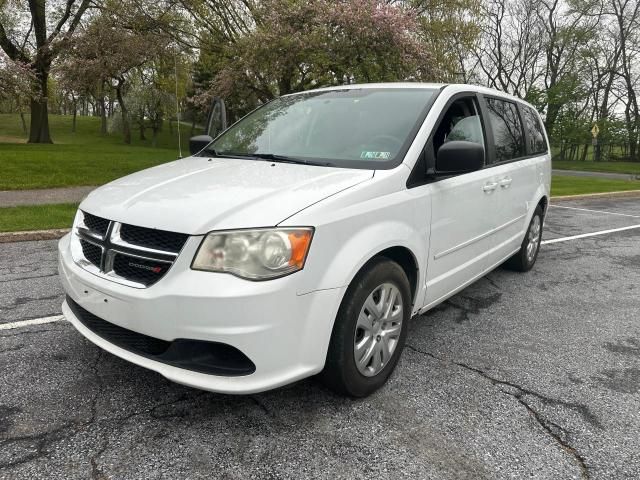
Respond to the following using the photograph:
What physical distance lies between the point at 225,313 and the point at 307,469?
76 centimetres

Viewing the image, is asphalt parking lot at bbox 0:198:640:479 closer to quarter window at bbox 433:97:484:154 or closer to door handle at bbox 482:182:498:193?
door handle at bbox 482:182:498:193

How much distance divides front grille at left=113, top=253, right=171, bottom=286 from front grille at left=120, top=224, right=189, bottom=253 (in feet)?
0.25

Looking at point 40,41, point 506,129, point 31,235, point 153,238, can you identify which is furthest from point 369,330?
point 40,41

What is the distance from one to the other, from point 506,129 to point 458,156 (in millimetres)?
1815

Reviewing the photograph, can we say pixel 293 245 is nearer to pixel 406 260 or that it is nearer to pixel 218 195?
pixel 218 195

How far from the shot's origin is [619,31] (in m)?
35.1

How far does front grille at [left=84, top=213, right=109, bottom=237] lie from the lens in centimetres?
255

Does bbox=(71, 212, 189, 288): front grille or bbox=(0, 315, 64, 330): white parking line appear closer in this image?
bbox=(71, 212, 189, 288): front grille

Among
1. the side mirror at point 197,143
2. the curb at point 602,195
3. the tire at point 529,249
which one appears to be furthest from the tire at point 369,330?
the curb at point 602,195

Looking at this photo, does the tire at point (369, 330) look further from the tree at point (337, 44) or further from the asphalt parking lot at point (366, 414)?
the tree at point (337, 44)

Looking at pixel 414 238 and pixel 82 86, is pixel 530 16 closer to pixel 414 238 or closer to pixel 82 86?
pixel 82 86

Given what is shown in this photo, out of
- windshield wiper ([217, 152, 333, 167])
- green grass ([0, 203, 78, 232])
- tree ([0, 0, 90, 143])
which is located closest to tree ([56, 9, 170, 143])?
tree ([0, 0, 90, 143])

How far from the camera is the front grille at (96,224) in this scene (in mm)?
2547

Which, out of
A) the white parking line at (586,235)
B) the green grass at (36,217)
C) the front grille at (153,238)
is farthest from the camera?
the white parking line at (586,235)
